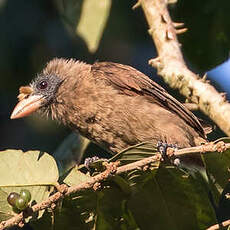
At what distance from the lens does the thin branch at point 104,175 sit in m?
2.63

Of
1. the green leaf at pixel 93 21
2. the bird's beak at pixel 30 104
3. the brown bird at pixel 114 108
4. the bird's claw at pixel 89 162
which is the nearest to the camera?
the bird's claw at pixel 89 162

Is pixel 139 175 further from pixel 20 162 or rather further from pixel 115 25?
pixel 115 25

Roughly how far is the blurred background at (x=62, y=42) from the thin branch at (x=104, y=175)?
60.5 inches

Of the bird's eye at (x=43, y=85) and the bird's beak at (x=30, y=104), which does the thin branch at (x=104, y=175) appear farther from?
the bird's eye at (x=43, y=85)

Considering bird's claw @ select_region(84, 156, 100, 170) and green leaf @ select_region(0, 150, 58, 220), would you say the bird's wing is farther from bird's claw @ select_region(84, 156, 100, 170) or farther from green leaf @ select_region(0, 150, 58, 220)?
green leaf @ select_region(0, 150, 58, 220)

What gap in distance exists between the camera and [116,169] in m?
2.74

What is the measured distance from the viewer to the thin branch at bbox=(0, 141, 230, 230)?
2631 millimetres

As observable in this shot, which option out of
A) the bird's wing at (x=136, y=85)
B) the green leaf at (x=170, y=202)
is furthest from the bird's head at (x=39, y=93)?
the green leaf at (x=170, y=202)

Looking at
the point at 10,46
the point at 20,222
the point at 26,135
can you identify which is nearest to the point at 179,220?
the point at 20,222

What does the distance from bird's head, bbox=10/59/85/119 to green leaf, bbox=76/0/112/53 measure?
2.26ft

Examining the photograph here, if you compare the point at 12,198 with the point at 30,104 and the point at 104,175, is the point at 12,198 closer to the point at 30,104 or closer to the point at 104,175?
the point at 104,175

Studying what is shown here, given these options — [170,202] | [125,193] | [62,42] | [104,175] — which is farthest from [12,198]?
[62,42]

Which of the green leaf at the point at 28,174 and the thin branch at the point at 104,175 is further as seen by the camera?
the green leaf at the point at 28,174

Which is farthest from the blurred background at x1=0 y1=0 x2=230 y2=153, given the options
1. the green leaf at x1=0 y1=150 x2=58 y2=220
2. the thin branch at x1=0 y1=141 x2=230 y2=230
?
the thin branch at x1=0 y1=141 x2=230 y2=230
